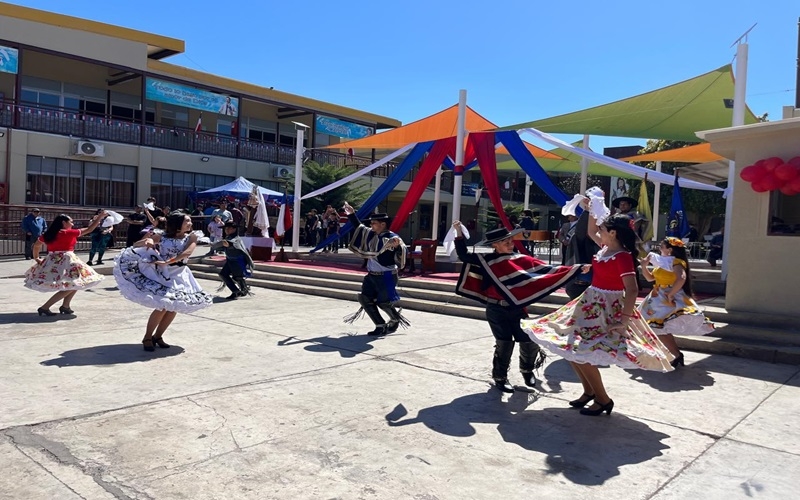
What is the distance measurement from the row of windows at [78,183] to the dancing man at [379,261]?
20402 mm

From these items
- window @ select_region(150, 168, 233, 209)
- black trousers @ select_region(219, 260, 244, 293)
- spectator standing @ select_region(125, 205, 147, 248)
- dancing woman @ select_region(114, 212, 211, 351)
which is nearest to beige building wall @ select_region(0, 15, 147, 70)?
window @ select_region(150, 168, 233, 209)

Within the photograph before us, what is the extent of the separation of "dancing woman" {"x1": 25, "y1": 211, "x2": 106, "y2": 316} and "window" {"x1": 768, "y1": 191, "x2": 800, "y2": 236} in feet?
30.0

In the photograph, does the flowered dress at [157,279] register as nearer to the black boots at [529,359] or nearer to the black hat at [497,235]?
the black hat at [497,235]

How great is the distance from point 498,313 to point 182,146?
83.8ft

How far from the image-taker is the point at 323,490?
140 inches

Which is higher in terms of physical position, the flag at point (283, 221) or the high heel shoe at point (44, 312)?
the flag at point (283, 221)

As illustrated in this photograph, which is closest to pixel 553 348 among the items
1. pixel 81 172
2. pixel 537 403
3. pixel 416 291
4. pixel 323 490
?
pixel 537 403

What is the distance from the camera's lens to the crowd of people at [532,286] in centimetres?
495

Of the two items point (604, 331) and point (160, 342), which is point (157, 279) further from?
point (604, 331)

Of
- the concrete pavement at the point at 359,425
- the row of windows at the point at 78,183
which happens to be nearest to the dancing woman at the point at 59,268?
the concrete pavement at the point at 359,425

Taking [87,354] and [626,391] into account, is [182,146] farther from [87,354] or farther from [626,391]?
[626,391]

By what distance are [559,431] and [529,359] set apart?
1231 millimetres

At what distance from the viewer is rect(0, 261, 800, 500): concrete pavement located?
367 centimetres

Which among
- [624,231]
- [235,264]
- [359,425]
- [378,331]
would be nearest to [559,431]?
[359,425]
